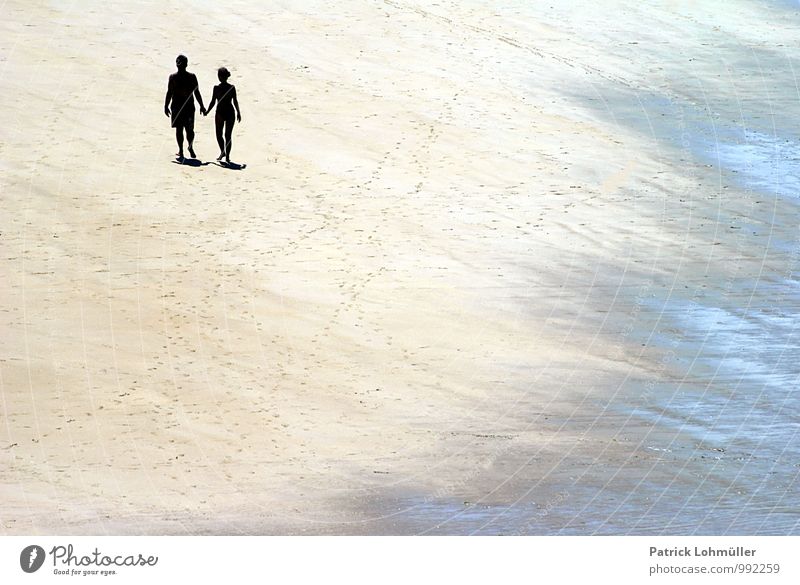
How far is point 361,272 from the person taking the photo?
17641mm

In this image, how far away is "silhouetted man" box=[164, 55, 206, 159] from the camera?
66.0ft

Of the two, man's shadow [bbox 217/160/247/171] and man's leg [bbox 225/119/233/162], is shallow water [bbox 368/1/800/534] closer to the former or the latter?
man's shadow [bbox 217/160/247/171]

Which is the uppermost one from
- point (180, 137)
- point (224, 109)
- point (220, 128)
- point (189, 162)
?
point (224, 109)

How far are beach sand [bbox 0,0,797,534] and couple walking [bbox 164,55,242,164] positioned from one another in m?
0.32

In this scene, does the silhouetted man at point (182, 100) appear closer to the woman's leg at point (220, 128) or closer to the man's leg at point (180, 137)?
the man's leg at point (180, 137)

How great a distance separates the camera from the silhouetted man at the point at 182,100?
2011cm

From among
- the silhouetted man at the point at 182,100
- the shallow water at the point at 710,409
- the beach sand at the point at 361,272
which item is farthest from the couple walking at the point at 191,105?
the shallow water at the point at 710,409

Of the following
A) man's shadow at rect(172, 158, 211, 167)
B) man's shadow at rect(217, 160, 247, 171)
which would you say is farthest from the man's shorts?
man's shadow at rect(217, 160, 247, 171)

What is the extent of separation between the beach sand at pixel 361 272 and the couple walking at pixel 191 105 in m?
0.32

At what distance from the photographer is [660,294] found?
57.8ft

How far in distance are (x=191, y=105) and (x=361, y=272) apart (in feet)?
12.7

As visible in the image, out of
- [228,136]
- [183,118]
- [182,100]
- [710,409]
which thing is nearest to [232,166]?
[228,136]

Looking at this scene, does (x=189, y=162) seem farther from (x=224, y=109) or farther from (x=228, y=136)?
(x=224, y=109)
